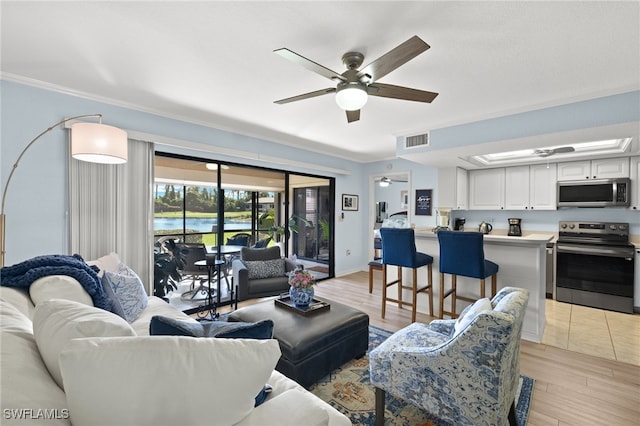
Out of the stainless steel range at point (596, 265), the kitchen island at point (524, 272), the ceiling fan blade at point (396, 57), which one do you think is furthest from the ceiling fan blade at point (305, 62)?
the stainless steel range at point (596, 265)

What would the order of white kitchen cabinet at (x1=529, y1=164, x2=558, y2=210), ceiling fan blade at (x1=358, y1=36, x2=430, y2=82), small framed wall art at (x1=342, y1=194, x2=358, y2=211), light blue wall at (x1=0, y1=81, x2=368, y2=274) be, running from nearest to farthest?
ceiling fan blade at (x1=358, y1=36, x2=430, y2=82) < light blue wall at (x1=0, y1=81, x2=368, y2=274) < white kitchen cabinet at (x1=529, y1=164, x2=558, y2=210) < small framed wall art at (x1=342, y1=194, x2=358, y2=211)

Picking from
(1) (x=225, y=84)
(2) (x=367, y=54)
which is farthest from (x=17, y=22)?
(2) (x=367, y=54)

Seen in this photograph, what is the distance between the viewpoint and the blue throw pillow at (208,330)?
1171mm

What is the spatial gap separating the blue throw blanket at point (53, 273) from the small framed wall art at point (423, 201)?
193 inches

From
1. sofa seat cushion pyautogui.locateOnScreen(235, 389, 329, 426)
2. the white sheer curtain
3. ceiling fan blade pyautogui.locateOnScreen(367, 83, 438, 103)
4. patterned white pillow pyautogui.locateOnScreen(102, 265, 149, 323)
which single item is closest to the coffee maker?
ceiling fan blade pyautogui.locateOnScreen(367, 83, 438, 103)

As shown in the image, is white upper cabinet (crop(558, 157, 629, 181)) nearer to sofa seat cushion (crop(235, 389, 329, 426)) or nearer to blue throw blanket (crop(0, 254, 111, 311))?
sofa seat cushion (crop(235, 389, 329, 426))

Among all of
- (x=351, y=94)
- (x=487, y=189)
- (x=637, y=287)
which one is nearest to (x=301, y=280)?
(x=351, y=94)

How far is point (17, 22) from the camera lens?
177 centimetres

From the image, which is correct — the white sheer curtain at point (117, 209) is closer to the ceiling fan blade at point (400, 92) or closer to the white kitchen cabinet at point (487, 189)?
the ceiling fan blade at point (400, 92)

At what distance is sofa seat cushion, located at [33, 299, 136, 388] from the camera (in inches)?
35.2

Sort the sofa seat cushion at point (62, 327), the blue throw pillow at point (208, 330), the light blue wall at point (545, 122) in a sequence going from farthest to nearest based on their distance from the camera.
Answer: the light blue wall at point (545, 122) → the blue throw pillow at point (208, 330) → the sofa seat cushion at point (62, 327)

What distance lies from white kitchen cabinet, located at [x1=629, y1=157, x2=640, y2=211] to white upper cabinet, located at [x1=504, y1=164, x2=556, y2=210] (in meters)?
0.82

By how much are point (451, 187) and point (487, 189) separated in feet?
2.41

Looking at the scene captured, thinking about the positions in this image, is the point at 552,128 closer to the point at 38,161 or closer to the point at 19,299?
the point at 19,299
